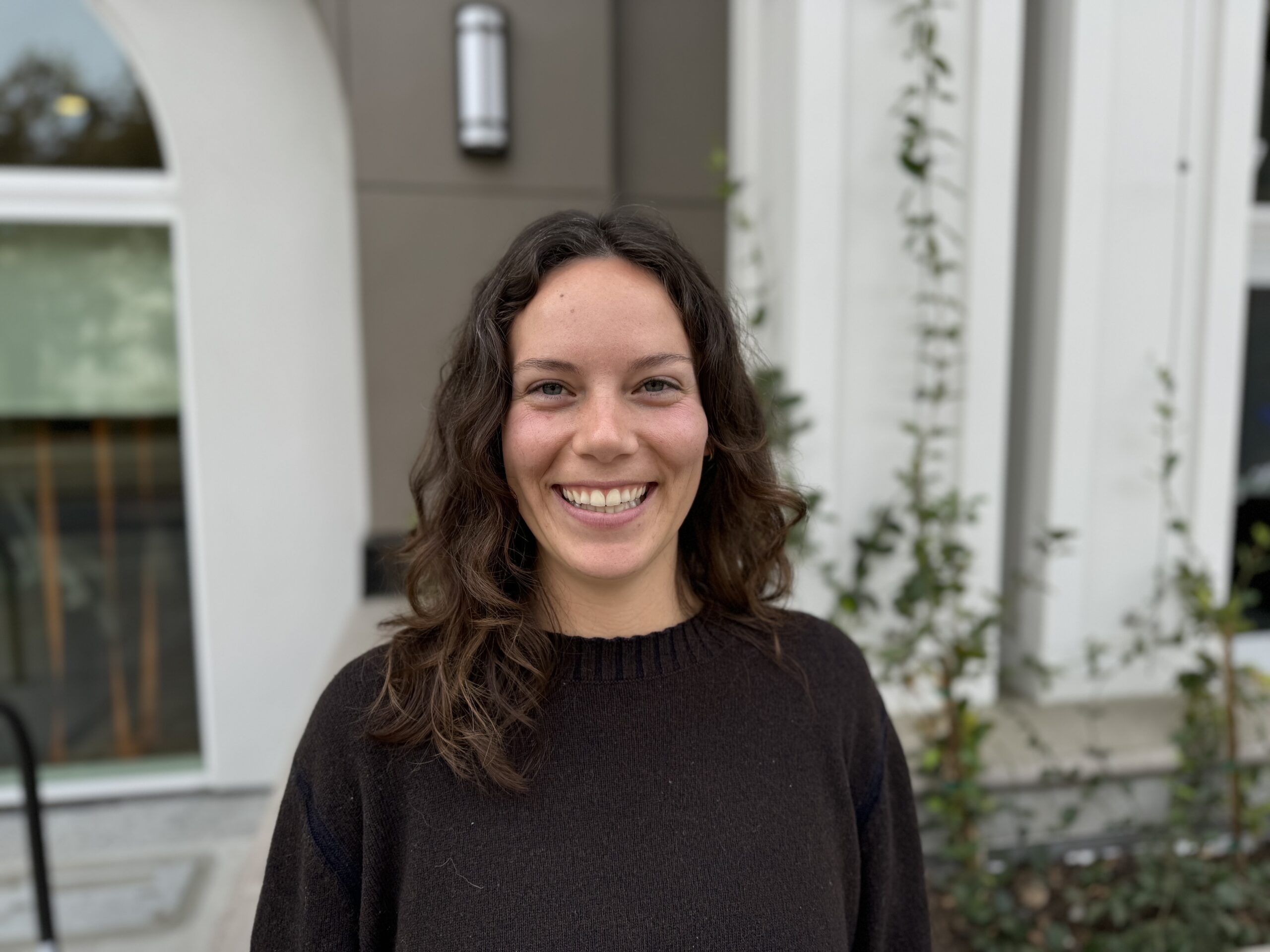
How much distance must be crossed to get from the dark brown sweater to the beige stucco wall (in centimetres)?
162

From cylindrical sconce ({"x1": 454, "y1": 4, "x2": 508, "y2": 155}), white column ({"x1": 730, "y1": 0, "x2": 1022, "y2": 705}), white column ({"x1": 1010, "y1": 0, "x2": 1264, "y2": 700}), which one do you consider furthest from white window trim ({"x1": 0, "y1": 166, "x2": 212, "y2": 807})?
white column ({"x1": 1010, "y1": 0, "x2": 1264, "y2": 700})

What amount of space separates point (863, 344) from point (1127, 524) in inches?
37.3

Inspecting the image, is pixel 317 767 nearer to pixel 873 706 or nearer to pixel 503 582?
pixel 503 582

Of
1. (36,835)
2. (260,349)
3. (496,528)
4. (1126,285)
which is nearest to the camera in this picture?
(496,528)

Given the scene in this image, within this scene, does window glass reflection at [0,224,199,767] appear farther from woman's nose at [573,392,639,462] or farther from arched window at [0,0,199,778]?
woman's nose at [573,392,639,462]

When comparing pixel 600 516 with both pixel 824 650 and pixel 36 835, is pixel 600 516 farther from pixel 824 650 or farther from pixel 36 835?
pixel 36 835

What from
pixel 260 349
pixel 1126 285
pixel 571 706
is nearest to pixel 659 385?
pixel 571 706

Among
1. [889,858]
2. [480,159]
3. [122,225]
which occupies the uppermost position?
[480,159]

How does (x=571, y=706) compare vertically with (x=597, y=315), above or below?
below

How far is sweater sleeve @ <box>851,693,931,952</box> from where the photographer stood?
1183mm

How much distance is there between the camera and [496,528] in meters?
1.10

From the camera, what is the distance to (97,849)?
2631 millimetres

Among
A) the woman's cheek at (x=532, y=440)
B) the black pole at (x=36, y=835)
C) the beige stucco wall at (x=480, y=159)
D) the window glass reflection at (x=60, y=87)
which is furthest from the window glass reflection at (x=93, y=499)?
the woman's cheek at (x=532, y=440)

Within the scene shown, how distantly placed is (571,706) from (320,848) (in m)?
0.33
